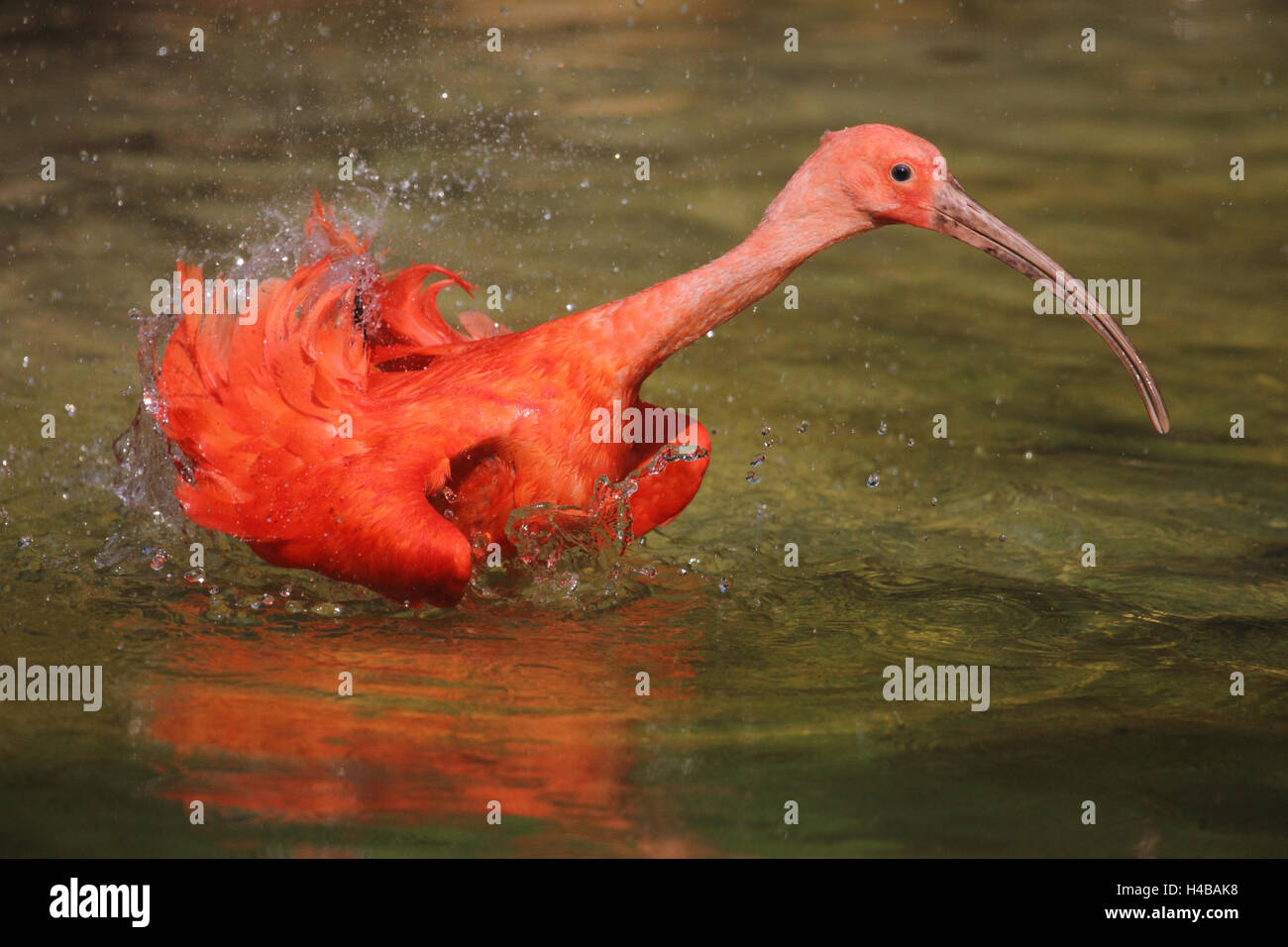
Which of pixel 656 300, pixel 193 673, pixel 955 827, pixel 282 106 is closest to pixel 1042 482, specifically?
pixel 656 300

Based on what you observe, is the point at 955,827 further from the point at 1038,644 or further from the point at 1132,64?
the point at 1132,64

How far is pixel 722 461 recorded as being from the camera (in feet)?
25.3

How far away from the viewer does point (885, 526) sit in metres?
6.91

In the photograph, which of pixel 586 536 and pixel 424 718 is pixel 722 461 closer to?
pixel 586 536

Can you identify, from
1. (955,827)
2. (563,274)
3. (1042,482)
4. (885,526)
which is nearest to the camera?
(955,827)

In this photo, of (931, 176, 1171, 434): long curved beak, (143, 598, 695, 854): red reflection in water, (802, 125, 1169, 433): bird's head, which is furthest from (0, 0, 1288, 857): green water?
(802, 125, 1169, 433): bird's head

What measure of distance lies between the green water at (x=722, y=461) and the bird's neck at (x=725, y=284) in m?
0.88

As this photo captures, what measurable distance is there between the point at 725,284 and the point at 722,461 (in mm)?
2654

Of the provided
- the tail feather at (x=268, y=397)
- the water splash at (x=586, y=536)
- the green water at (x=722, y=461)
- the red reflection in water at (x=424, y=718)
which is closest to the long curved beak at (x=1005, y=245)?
the green water at (x=722, y=461)

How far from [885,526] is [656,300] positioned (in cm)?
217

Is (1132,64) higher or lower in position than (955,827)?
higher

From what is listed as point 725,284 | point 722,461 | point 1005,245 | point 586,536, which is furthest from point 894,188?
point 722,461

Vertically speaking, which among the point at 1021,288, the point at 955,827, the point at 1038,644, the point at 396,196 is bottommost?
the point at 955,827

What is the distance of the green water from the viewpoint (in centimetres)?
430
